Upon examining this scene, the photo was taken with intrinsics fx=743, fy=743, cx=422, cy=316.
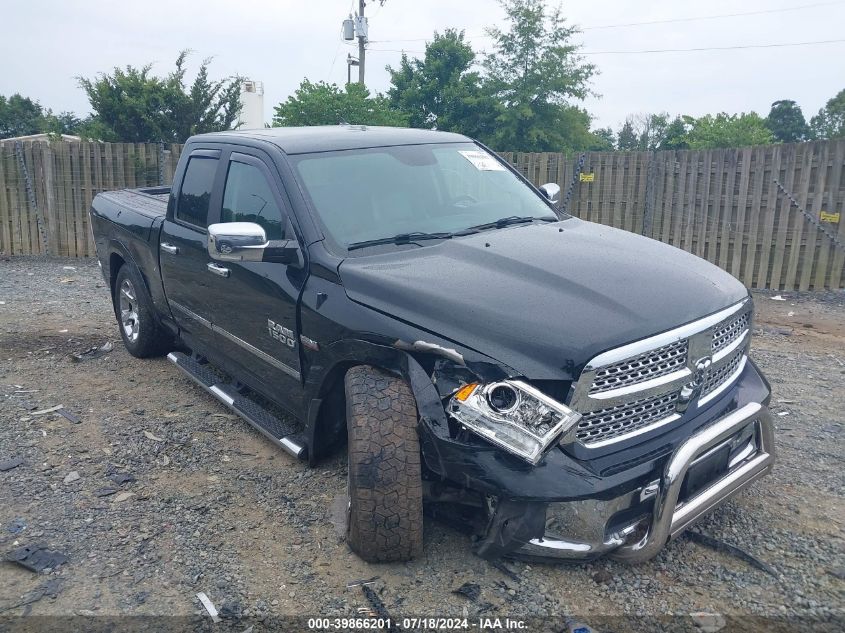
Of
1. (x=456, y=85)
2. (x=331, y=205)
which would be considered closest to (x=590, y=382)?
(x=331, y=205)

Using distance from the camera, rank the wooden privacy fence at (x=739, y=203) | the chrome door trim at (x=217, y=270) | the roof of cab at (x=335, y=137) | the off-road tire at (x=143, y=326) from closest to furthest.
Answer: the roof of cab at (x=335, y=137)
the chrome door trim at (x=217, y=270)
the off-road tire at (x=143, y=326)
the wooden privacy fence at (x=739, y=203)

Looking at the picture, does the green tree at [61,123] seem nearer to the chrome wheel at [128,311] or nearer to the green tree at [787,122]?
the chrome wheel at [128,311]

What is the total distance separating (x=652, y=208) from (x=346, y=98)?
1121 centimetres

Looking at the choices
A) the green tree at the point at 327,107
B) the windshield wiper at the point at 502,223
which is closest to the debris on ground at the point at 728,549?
the windshield wiper at the point at 502,223

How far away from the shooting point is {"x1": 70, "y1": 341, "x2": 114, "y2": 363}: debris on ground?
260 inches

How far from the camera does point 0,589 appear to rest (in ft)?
10.6

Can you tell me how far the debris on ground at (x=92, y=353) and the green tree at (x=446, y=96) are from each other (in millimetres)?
26288

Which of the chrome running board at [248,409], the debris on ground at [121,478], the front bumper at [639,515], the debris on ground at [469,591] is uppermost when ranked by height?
the front bumper at [639,515]

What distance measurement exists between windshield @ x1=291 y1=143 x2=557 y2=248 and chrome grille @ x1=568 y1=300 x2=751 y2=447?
1457 millimetres

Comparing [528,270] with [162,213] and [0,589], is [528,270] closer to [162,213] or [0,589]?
[0,589]

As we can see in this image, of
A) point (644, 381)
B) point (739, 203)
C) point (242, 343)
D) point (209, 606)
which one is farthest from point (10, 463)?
point (739, 203)

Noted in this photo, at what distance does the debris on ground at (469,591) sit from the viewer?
10.2 ft

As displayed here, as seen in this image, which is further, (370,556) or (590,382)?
(370,556)

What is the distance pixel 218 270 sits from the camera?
15.0 ft
